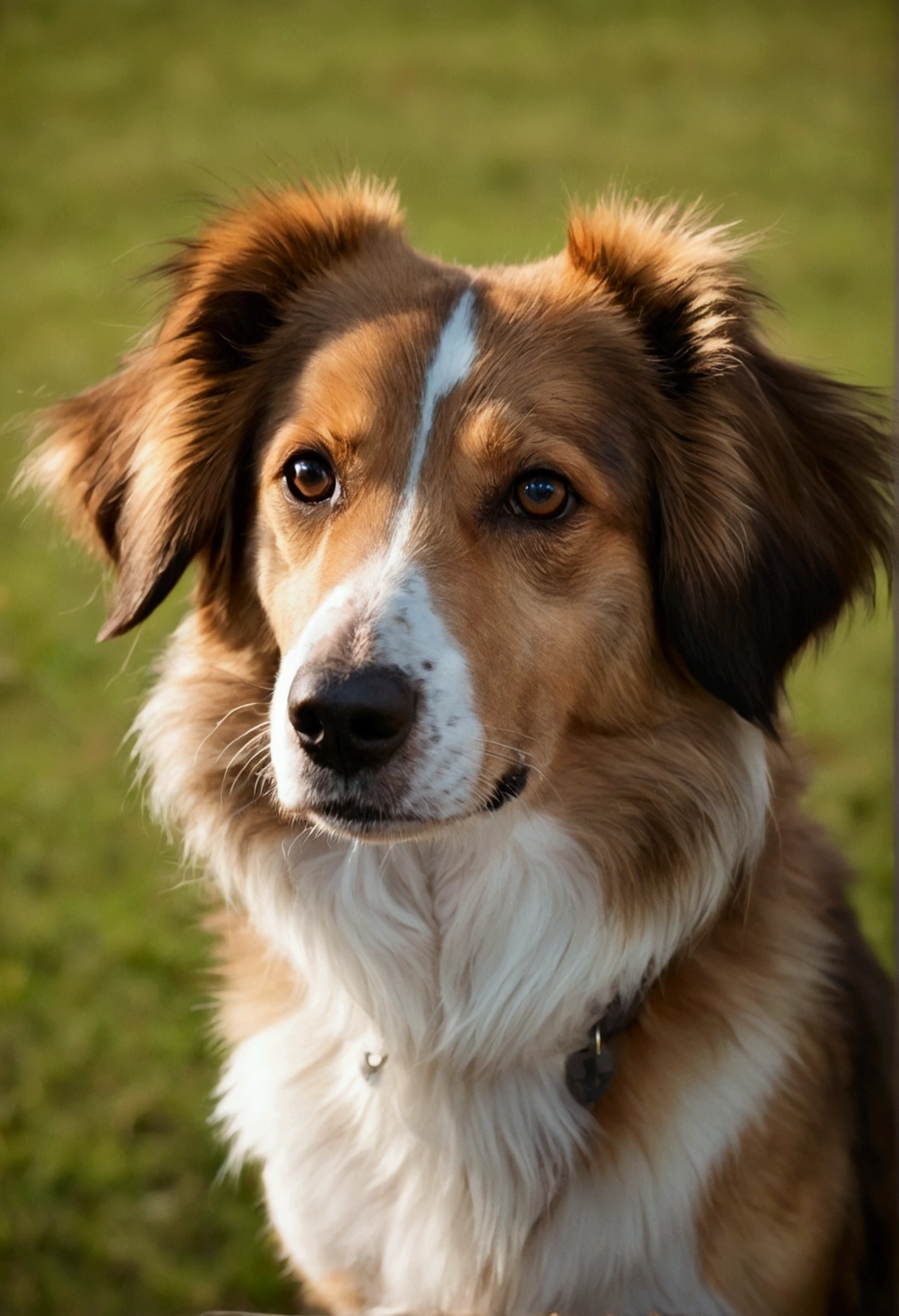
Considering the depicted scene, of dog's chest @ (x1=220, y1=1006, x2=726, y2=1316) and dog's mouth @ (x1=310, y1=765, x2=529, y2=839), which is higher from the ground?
dog's mouth @ (x1=310, y1=765, x2=529, y2=839)

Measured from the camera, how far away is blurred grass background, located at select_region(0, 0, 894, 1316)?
4266 mm

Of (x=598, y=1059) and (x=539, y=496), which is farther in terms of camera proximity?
(x=598, y=1059)

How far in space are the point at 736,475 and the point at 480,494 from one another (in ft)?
1.48

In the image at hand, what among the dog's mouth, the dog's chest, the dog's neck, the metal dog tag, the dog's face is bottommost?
the dog's chest

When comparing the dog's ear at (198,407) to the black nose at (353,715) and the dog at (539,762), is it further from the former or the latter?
the black nose at (353,715)

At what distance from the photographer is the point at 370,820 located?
206 centimetres

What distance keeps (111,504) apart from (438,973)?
1121 millimetres

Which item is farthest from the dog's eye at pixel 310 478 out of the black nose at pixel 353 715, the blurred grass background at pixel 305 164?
the blurred grass background at pixel 305 164

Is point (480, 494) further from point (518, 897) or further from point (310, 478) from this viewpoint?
point (518, 897)

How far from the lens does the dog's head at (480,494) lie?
2.04 meters

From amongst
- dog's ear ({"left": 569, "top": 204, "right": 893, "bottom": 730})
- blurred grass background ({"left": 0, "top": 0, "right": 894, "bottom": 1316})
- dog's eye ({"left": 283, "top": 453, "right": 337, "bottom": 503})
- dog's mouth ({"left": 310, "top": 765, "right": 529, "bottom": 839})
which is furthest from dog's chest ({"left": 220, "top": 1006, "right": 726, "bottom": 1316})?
blurred grass background ({"left": 0, "top": 0, "right": 894, "bottom": 1316})

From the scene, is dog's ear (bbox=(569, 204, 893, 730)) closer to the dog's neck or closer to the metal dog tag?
the dog's neck

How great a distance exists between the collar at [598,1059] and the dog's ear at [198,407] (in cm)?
110

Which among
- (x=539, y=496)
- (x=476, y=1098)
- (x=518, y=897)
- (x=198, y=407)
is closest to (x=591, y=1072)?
(x=476, y=1098)
